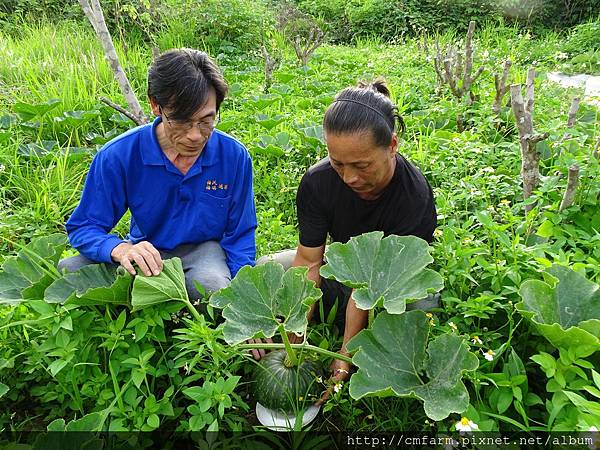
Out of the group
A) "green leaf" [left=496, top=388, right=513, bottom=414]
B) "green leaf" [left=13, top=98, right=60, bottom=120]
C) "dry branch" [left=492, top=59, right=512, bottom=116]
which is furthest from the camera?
"green leaf" [left=13, top=98, right=60, bottom=120]

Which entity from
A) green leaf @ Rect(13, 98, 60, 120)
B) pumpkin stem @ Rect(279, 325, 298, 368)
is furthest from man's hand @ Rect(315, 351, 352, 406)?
green leaf @ Rect(13, 98, 60, 120)

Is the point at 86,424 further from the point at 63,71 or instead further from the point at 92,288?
the point at 63,71

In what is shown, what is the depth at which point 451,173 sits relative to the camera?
3.46 metres

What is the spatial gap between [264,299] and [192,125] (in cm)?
88

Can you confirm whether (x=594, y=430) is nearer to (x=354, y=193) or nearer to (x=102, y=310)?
(x=354, y=193)

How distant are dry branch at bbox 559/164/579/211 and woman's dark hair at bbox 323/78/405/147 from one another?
1.00 m

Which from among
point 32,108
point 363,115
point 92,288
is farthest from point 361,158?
point 32,108

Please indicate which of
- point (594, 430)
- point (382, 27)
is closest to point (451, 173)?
point (594, 430)

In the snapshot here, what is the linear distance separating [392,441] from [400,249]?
0.77m

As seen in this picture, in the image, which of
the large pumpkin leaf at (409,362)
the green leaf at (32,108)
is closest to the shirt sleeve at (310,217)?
the large pumpkin leaf at (409,362)

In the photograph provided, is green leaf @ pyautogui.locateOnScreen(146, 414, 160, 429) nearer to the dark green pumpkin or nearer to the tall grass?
the dark green pumpkin

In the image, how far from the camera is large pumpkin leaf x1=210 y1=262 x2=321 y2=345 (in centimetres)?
185

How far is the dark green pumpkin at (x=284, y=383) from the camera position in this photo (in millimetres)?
2023

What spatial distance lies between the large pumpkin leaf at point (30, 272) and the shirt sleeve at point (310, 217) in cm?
118
